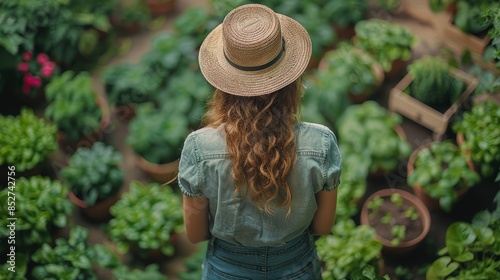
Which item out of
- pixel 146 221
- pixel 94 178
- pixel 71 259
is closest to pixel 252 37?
pixel 146 221

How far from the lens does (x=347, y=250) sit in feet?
11.4

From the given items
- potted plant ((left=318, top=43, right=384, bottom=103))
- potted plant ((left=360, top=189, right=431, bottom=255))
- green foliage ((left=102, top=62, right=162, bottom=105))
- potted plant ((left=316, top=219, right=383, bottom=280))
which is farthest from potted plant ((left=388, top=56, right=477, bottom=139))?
green foliage ((left=102, top=62, right=162, bottom=105))

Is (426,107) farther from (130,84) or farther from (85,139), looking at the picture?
(85,139)

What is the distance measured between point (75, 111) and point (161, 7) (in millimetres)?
1549

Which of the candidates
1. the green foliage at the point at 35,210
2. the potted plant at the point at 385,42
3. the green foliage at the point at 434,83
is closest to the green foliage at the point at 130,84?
the green foliage at the point at 35,210

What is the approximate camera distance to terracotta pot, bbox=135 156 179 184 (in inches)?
167

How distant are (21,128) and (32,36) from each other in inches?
36.0

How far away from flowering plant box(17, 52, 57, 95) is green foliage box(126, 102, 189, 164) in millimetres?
899

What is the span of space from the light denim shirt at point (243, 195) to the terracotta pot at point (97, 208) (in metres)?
1.76

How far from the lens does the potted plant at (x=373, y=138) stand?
402 centimetres

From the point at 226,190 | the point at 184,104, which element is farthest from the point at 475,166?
the point at 226,190

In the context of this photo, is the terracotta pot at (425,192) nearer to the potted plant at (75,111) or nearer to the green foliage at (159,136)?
the green foliage at (159,136)

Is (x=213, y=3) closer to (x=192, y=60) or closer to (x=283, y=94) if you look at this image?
(x=192, y=60)

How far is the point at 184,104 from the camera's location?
4.34 meters
